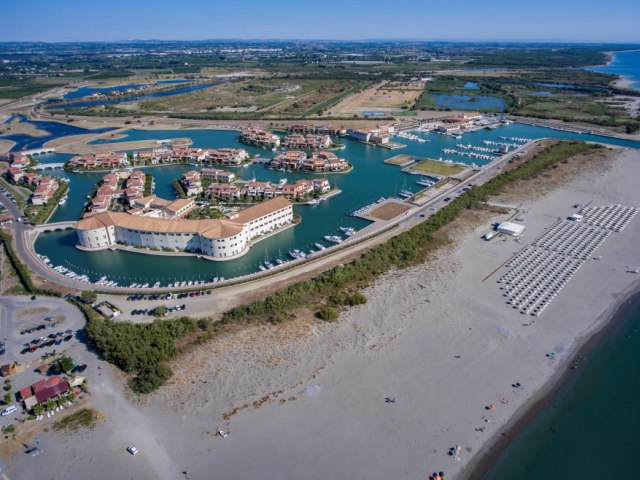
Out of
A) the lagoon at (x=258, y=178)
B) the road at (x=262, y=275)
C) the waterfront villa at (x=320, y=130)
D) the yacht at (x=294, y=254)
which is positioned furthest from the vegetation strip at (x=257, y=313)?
the waterfront villa at (x=320, y=130)

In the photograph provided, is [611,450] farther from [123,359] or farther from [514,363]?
[123,359]

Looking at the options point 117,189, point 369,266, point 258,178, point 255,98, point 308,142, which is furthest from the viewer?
point 255,98

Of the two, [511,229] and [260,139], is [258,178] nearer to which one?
[260,139]

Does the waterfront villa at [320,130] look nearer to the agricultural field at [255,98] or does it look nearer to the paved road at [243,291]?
the agricultural field at [255,98]

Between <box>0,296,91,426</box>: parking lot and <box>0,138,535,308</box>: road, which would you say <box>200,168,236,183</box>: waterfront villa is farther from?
<box>0,296,91,426</box>: parking lot

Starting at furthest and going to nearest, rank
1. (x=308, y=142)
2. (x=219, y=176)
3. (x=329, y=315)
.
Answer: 1. (x=308, y=142)
2. (x=219, y=176)
3. (x=329, y=315)

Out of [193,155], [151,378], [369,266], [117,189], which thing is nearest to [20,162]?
[117,189]
